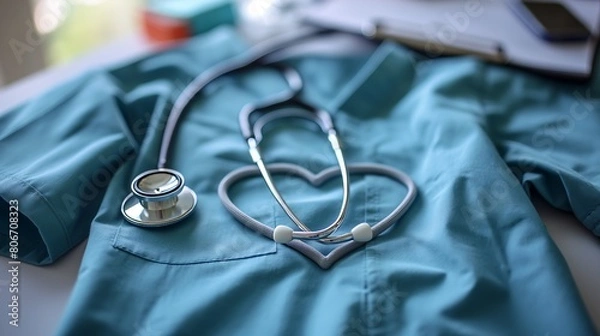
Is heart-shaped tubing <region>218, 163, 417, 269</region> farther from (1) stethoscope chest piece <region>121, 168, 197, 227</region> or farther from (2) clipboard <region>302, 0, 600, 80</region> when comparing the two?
(2) clipboard <region>302, 0, 600, 80</region>

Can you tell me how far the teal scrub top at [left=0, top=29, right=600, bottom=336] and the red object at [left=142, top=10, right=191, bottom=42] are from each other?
14 centimetres

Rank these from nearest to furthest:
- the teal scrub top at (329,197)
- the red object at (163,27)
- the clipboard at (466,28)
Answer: the teal scrub top at (329,197), the clipboard at (466,28), the red object at (163,27)

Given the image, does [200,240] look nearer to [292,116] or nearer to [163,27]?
[292,116]

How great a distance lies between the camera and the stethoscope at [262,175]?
21.0 inches

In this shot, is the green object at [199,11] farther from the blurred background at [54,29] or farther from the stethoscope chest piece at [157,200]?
the stethoscope chest piece at [157,200]

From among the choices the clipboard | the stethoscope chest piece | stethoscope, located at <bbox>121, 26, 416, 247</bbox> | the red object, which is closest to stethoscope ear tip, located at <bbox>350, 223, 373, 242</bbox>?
stethoscope, located at <bbox>121, 26, 416, 247</bbox>

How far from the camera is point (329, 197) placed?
60 centimetres

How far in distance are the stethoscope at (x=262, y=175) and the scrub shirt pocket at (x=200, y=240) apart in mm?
10

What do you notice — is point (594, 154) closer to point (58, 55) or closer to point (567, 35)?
point (567, 35)

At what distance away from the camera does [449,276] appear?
50cm

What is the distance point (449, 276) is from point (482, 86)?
34 centimetres

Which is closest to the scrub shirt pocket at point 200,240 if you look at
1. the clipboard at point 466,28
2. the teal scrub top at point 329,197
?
the teal scrub top at point 329,197

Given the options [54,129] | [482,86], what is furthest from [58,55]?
[482,86]

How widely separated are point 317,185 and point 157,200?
175 mm
